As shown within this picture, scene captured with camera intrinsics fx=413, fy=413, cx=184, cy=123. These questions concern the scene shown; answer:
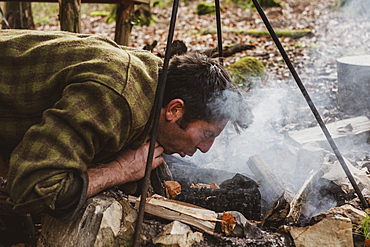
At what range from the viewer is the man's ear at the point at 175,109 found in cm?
257

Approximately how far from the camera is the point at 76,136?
2.11m

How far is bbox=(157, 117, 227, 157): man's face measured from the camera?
8.66ft

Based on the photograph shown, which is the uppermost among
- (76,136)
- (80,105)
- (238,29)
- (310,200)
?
(80,105)

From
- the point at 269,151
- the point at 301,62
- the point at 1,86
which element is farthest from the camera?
the point at 301,62

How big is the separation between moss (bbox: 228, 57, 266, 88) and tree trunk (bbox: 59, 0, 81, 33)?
2331 millimetres

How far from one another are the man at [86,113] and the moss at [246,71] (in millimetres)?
3040

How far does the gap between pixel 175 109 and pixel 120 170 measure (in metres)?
0.51

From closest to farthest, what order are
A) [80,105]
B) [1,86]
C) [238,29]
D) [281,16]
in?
[80,105] < [1,86] < [238,29] < [281,16]

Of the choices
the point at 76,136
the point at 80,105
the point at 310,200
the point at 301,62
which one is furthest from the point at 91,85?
the point at 301,62

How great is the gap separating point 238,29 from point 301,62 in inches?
116

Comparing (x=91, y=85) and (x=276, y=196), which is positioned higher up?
(x=91, y=85)

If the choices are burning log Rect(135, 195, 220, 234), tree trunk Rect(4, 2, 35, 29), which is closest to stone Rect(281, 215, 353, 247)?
burning log Rect(135, 195, 220, 234)

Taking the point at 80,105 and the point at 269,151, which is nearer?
the point at 80,105

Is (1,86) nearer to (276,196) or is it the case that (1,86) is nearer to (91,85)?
(91,85)
